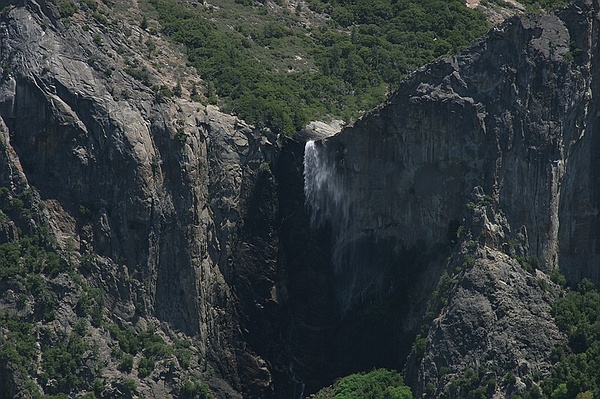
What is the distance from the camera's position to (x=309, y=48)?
423ft

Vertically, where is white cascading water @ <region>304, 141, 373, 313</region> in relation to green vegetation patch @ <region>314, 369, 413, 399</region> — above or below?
above

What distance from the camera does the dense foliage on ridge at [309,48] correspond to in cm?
11848

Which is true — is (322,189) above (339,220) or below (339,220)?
above

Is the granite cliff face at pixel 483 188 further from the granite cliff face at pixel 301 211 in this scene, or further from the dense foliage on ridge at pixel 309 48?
the dense foliage on ridge at pixel 309 48

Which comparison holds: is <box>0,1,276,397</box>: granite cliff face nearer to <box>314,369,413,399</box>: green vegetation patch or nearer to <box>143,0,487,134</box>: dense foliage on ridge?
<box>314,369,413,399</box>: green vegetation patch

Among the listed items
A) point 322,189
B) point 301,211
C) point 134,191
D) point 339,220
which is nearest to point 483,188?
point 339,220

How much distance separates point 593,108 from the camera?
10844 cm

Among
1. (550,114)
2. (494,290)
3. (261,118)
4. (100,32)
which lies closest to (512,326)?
(494,290)

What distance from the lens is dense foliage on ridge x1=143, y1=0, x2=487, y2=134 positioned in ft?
389

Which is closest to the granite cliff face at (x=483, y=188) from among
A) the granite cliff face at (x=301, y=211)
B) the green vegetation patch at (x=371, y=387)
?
the granite cliff face at (x=301, y=211)

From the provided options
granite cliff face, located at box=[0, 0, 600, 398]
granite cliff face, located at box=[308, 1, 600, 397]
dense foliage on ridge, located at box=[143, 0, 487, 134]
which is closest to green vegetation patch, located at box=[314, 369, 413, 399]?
granite cliff face, located at box=[308, 1, 600, 397]

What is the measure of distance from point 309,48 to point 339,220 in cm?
1968

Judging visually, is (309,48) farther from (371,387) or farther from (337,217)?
(371,387)

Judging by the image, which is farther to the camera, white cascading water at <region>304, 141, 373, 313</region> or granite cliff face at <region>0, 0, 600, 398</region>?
A: white cascading water at <region>304, 141, 373, 313</region>
